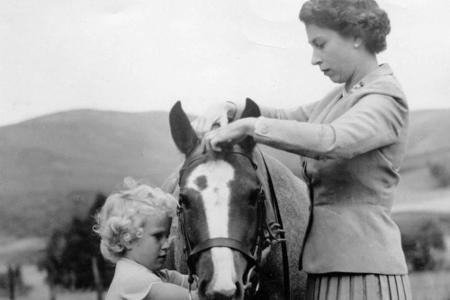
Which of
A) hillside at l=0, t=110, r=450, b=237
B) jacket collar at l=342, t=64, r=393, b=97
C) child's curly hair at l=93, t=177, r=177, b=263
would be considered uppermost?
jacket collar at l=342, t=64, r=393, b=97

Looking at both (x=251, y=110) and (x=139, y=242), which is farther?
(x=139, y=242)

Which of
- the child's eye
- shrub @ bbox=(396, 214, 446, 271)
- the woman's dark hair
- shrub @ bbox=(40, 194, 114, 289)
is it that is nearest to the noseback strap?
the child's eye

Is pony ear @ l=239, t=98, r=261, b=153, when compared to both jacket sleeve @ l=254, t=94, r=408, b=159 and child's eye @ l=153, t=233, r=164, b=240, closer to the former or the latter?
jacket sleeve @ l=254, t=94, r=408, b=159

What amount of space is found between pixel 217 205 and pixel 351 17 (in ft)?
2.44

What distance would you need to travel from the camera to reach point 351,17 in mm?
2139

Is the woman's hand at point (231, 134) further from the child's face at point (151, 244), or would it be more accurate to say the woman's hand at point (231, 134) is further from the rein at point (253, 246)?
the child's face at point (151, 244)

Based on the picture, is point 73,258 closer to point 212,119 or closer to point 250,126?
point 212,119

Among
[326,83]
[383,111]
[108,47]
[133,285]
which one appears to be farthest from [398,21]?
[133,285]

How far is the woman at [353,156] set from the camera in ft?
6.46

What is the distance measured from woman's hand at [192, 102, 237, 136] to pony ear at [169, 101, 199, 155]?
0.17 ft

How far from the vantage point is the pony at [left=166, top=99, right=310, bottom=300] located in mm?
1910

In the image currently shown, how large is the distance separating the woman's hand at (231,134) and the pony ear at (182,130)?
149mm

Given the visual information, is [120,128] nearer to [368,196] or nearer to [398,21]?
[398,21]

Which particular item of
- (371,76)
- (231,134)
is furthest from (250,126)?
(371,76)
